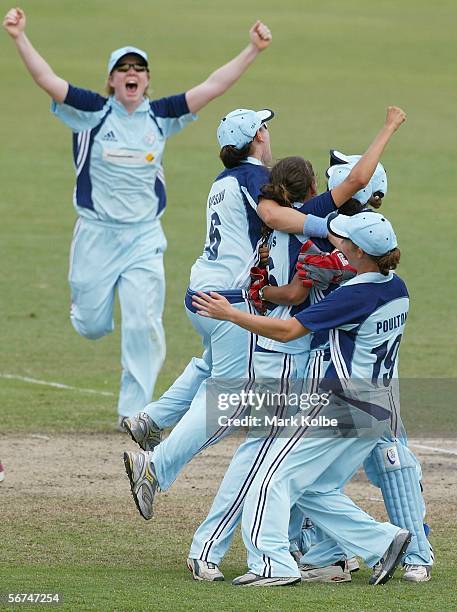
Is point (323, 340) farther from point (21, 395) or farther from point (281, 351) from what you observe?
point (21, 395)

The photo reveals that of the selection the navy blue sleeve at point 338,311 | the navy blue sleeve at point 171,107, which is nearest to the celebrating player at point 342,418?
the navy blue sleeve at point 338,311

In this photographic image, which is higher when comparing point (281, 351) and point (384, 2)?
point (384, 2)

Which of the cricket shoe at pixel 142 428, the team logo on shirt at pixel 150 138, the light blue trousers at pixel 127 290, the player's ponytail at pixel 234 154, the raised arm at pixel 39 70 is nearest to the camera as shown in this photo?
the player's ponytail at pixel 234 154

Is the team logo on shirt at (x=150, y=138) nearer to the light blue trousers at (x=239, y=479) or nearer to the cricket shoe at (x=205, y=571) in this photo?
the light blue trousers at (x=239, y=479)

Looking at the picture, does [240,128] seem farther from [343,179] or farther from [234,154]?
[343,179]

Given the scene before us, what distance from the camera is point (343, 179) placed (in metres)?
8.02

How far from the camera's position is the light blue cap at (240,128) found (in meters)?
8.30

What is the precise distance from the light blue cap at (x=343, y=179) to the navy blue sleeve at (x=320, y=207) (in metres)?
0.15

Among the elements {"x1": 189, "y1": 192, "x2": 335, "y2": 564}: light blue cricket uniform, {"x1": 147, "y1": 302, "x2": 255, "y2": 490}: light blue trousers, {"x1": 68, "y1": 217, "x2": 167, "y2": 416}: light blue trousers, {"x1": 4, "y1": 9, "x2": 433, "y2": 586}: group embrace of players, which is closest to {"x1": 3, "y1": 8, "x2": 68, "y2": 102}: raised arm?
{"x1": 68, "y1": 217, "x2": 167, "y2": 416}: light blue trousers

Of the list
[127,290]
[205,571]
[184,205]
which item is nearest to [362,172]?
[205,571]

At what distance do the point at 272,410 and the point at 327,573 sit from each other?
2.83 feet

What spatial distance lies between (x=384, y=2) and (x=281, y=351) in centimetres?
4208

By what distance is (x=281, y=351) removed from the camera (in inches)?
310

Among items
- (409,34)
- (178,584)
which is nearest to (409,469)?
(178,584)
